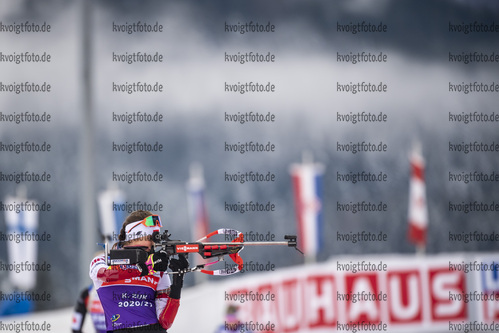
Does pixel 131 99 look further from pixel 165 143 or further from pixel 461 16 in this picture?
pixel 461 16

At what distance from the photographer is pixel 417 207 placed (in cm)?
1572

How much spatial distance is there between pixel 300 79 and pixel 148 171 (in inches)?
180

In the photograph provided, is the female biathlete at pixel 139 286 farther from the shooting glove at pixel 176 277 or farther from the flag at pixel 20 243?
the flag at pixel 20 243

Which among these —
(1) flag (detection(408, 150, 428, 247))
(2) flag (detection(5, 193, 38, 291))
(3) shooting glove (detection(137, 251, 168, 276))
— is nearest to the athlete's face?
(3) shooting glove (detection(137, 251, 168, 276))

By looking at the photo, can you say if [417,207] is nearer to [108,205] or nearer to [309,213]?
[309,213]

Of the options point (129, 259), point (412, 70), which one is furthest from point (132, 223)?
point (412, 70)

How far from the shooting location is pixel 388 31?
15.1 meters

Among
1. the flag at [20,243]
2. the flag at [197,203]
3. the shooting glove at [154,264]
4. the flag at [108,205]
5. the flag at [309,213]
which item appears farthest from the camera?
the flag at [197,203]

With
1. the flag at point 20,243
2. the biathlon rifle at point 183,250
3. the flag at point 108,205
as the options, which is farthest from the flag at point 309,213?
the biathlon rifle at point 183,250

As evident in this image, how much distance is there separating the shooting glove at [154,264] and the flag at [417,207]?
12.1m

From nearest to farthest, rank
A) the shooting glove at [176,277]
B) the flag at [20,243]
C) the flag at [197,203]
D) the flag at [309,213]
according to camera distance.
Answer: the shooting glove at [176,277] < the flag at [20,243] < the flag at [309,213] < the flag at [197,203]

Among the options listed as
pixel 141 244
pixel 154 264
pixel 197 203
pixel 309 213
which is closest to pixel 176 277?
pixel 154 264

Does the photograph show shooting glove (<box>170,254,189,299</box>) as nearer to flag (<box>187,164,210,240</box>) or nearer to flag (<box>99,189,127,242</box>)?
flag (<box>99,189,127,242</box>)

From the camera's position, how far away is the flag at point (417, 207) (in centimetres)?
1573
